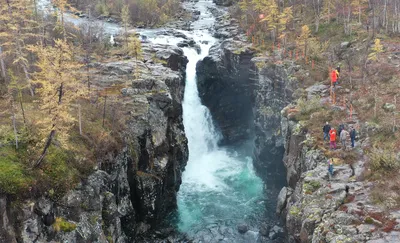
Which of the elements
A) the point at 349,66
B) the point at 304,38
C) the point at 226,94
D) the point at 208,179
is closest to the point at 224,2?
the point at 226,94

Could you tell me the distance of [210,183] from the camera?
137 feet

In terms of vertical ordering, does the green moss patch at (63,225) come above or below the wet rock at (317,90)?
below

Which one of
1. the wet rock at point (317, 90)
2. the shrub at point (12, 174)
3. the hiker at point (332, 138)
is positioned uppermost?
the wet rock at point (317, 90)

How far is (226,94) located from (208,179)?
15212 millimetres

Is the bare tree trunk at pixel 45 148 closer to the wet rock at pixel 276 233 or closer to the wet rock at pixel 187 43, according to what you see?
the wet rock at pixel 276 233

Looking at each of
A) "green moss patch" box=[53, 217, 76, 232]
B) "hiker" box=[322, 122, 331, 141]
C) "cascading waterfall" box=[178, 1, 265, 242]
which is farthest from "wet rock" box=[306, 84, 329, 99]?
"green moss patch" box=[53, 217, 76, 232]

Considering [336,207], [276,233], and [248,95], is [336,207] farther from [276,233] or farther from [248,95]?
[248,95]

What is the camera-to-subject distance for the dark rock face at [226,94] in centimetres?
4897

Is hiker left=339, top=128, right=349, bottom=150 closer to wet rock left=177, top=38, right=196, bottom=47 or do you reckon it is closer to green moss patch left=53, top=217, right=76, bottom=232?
green moss patch left=53, top=217, right=76, bottom=232

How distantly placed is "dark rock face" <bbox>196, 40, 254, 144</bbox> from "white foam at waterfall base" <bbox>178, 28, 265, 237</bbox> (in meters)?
1.44

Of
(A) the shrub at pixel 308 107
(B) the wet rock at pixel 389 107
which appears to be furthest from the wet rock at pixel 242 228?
(B) the wet rock at pixel 389 107

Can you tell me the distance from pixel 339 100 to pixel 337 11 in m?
24.6

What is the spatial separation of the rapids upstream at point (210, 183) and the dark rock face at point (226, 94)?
1352 millimetres

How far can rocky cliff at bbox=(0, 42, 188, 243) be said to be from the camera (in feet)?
65.1
